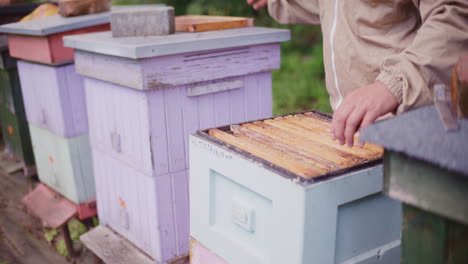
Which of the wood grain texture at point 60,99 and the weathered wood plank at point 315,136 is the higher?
the weathered wood plank at point 315,136

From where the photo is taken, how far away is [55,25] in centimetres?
239

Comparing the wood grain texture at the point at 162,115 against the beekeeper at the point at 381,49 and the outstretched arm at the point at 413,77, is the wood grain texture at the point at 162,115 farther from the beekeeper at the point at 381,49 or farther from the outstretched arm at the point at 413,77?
the outstretched arm at the point at 413,77

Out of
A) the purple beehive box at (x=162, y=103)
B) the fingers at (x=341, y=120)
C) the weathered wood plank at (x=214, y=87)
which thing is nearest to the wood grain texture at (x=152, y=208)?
the purple beehive box at (x=162, y=103)

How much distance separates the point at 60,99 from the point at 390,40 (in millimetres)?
1756

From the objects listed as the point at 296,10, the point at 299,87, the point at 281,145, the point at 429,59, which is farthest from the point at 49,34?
the point at 299,87

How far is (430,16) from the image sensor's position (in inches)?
43.8

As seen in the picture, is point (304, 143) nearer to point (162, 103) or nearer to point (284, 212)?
point (284, 212)

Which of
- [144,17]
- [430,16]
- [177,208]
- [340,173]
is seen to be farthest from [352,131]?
[144,17]

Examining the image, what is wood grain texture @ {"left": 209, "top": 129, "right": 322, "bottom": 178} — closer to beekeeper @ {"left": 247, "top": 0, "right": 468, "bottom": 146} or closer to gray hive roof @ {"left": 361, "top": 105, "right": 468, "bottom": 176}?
beekeeper @ {"left": 247, "top": 0, "right": 468, "bottom": 146}

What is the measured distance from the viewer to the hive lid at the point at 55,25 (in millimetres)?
2371

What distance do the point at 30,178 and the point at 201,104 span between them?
2.16 metres

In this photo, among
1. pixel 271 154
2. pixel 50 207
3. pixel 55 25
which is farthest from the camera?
pixel 50 207

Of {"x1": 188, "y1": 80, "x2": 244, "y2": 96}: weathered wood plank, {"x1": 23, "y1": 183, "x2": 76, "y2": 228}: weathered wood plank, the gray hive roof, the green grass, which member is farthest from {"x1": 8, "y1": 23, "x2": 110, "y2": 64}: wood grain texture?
the green grass

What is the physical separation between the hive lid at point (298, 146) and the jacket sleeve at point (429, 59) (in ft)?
0.61
